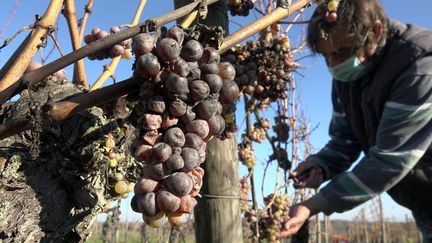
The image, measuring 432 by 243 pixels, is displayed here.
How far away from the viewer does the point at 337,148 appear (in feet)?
10.4

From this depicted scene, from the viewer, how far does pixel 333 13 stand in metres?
2.21

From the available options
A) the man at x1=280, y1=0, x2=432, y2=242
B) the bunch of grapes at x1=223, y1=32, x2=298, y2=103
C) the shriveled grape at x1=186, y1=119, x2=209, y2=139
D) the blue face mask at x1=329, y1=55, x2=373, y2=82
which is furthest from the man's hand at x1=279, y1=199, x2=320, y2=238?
the shriveled grape at x1=186, y1=119, x2=209, y2=139

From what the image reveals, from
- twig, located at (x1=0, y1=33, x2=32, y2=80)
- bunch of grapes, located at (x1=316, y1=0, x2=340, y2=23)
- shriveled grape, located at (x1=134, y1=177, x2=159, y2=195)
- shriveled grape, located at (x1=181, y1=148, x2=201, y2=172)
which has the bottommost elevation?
shriveled grape, located at (x1=134, y1=177, x2=159, y2=195)

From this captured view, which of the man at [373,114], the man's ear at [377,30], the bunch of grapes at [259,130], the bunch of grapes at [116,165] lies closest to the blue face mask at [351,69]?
the man at [373,114]

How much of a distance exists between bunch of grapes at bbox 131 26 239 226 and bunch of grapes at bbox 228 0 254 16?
1.29 m

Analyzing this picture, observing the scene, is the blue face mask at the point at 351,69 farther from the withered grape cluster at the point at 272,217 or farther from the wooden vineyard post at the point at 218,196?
the wooden vineyard post at the point at 218,196

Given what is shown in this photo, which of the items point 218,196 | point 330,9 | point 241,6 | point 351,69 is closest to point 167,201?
point 218,196

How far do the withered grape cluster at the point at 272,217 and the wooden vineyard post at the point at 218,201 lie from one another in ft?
3.80

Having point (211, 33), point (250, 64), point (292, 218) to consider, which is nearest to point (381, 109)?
point (292, 218)

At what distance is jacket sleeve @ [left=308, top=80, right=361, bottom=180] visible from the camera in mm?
3027

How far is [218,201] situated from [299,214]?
79cm

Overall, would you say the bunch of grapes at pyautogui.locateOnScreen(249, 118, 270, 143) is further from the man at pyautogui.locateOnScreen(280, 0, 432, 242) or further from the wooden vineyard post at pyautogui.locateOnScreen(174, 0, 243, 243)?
the wooden vineyard post at pyautogui.locateOnScreen(174, 0, 243, 243)

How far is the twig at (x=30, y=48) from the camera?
1084mm

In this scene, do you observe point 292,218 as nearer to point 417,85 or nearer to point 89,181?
point 417,85
